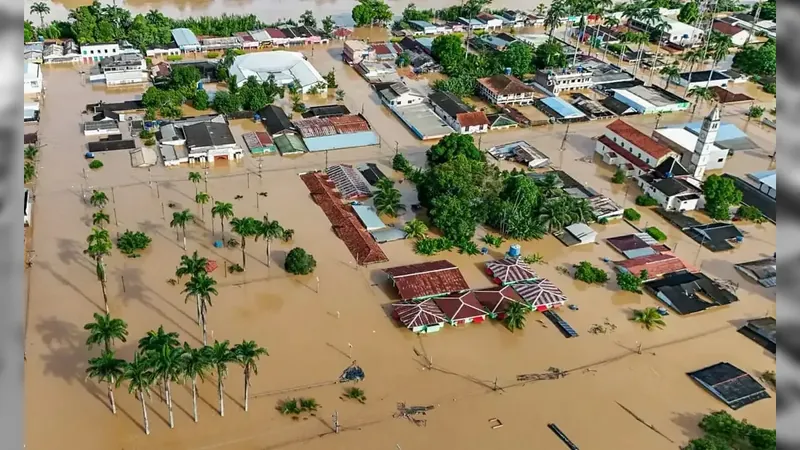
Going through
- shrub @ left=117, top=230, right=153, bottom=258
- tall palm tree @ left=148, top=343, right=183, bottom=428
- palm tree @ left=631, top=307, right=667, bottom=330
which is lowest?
palm tree @ left=631, top=307, right=667, bottom=330

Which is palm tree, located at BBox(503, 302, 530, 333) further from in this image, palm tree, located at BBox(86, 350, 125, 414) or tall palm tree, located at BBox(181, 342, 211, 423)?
palm tree, located at BBox(86, 350, 125, 414)

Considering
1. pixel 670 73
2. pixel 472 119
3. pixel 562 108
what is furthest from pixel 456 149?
pixel 670 73

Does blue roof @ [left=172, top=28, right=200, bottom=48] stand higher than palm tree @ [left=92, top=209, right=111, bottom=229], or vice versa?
blue roof @ [left=172, top=28, right=200, bottom=48]

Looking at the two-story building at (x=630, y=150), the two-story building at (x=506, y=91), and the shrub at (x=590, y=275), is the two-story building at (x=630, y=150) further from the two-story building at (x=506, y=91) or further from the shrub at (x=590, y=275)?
the shrub at (x=590, y=275)

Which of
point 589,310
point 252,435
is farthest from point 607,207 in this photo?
point 252,435

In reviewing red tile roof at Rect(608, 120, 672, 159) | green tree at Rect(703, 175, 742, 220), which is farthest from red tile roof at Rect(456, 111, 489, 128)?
green tree at Rect(703, 175, 742, 220)

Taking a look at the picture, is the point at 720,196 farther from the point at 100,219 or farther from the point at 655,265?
the point at 100,219
